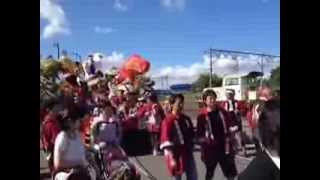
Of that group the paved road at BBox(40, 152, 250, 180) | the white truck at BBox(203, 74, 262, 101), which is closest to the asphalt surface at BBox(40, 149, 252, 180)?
the paved road at BBox(40, 152, 250, 180)

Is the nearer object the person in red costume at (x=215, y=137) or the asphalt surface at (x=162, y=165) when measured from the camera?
the asphalt surface at (x=162, y=165)

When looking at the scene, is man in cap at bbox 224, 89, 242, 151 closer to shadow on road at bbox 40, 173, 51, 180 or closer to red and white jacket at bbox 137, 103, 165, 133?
red and white jacket at bbox 137, 103, 165, 133

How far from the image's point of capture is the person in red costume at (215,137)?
3.69 meters

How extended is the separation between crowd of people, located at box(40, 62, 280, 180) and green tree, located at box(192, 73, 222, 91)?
0.17 feet

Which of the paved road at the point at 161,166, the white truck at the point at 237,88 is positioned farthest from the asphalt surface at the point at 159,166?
the white truck at the point at 237,88

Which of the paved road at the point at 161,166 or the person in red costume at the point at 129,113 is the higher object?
the person in red costume at the point at 129,113

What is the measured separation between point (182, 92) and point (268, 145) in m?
0.59

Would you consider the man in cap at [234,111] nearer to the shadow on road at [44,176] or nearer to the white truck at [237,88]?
the white truck at [237,88]

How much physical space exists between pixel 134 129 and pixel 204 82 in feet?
1.61

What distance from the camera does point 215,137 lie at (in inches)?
146

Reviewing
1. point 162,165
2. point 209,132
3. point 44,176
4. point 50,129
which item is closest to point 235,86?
point 209,132
